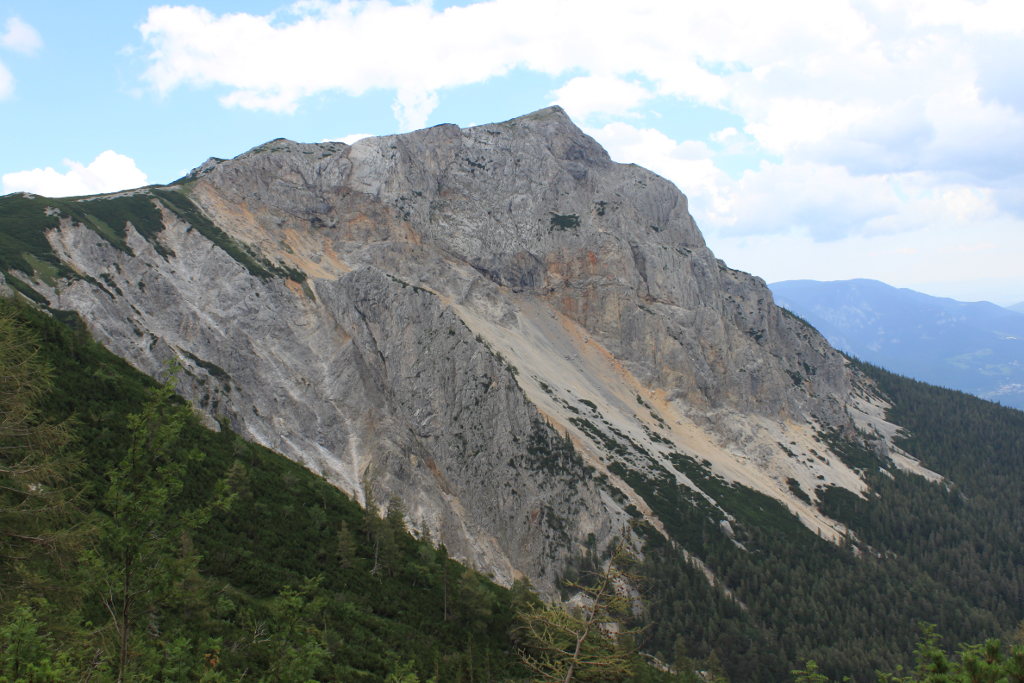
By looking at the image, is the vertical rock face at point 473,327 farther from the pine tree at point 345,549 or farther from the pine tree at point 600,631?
the pine tree at point 600,631

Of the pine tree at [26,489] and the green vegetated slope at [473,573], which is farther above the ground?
the pine tree at [26,489]

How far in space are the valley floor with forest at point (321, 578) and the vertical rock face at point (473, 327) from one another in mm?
10585

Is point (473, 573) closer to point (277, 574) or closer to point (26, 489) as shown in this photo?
point (277, 574)

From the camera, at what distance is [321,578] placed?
1655 cm

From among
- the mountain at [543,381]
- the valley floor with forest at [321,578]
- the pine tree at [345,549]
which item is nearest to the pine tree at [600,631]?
the valley floor with forest at [321,578]

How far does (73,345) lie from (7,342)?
1235 inches

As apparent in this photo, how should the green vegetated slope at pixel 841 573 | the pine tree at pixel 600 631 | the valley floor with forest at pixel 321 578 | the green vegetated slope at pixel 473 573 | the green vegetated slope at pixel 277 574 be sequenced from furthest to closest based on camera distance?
the green vegetated slope at pixel 841 573 < the green vegetated slope at pixel 473 573 < the green vegetated slope at pixel 277 574 < the pine tree at pixel 600 631 < the valley floor with forest at pixel 321 578

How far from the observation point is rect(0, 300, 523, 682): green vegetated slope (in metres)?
19.4

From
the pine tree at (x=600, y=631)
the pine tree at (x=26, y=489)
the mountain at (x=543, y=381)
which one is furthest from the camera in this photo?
the mountain at (x=543, y=381)

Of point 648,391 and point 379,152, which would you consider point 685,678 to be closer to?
point 648,391

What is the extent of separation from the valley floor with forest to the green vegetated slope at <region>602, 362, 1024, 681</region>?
39cm

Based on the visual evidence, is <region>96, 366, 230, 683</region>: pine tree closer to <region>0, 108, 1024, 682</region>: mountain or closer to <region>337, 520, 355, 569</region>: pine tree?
<region>0, 108, 1024, 682</region>: mountain

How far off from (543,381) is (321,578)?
274 ft

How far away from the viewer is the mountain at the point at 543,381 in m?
69.2
